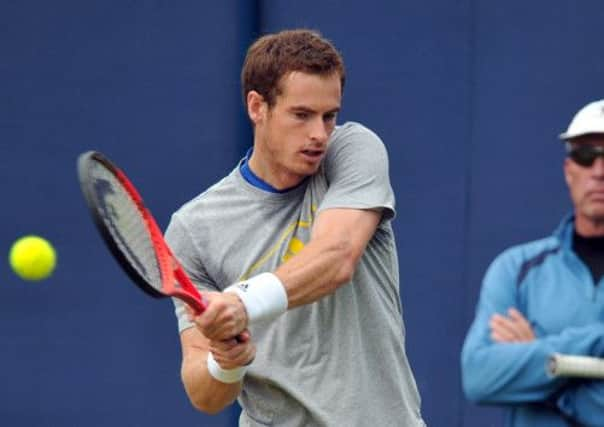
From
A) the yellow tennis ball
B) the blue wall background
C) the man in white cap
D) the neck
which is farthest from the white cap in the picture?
the blue wall background

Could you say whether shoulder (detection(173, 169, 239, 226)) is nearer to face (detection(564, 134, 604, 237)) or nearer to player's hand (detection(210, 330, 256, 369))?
player's hand (detection(210, 330, 256, 369))

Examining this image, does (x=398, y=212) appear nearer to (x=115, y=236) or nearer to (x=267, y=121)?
(x=267, y=121)

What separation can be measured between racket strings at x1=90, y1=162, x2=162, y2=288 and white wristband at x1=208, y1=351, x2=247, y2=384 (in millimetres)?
405

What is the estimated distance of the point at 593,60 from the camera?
247 inches

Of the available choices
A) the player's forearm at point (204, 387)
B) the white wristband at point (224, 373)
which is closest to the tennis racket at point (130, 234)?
the white wristband at point (224, 373)

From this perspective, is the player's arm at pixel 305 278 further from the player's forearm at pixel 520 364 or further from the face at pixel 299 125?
the player's forearm at pixel 520 364

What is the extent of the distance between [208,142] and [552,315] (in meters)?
3.25

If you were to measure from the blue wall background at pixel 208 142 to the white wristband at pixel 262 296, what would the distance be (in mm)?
2119

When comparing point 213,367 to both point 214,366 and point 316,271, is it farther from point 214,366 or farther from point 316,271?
point 316,271

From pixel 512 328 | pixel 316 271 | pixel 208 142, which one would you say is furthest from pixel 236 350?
pixel 208 142

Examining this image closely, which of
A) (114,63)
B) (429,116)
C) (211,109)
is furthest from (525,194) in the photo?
(114,63)

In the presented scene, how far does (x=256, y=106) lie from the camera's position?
5016mm

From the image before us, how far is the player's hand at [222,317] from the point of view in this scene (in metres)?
4.34

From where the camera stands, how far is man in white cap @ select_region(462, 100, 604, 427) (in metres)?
3.68
